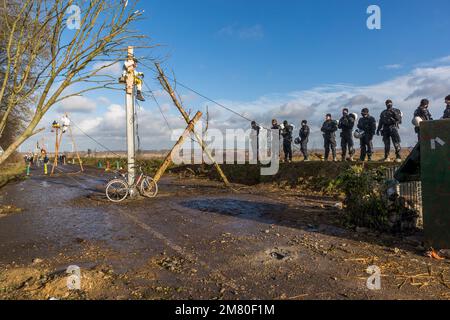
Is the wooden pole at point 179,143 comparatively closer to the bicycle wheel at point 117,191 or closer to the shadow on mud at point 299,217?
the bicycle wheel at point 117,191

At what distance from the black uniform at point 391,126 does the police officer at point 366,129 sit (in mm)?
606

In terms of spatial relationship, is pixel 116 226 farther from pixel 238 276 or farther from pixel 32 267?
pixel 238 276

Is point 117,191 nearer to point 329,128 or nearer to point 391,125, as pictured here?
point 329,128

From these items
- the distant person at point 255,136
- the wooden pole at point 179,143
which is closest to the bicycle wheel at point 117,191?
the wooden pole at point 179,143

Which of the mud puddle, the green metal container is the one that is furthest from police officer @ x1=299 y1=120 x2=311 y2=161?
the green metal container

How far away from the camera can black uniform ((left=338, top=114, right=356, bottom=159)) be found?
627 inches

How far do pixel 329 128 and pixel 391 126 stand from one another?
3.29m

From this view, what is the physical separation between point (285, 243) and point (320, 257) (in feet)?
3.10

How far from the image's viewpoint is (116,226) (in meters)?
8.84

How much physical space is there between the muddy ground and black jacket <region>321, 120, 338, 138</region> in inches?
267

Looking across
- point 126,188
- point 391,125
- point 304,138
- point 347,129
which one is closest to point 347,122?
point 347,129

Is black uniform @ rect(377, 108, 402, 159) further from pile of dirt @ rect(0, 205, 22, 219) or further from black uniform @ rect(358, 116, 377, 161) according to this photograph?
pile of dirt @ rect(0, 205, 22, 219)
